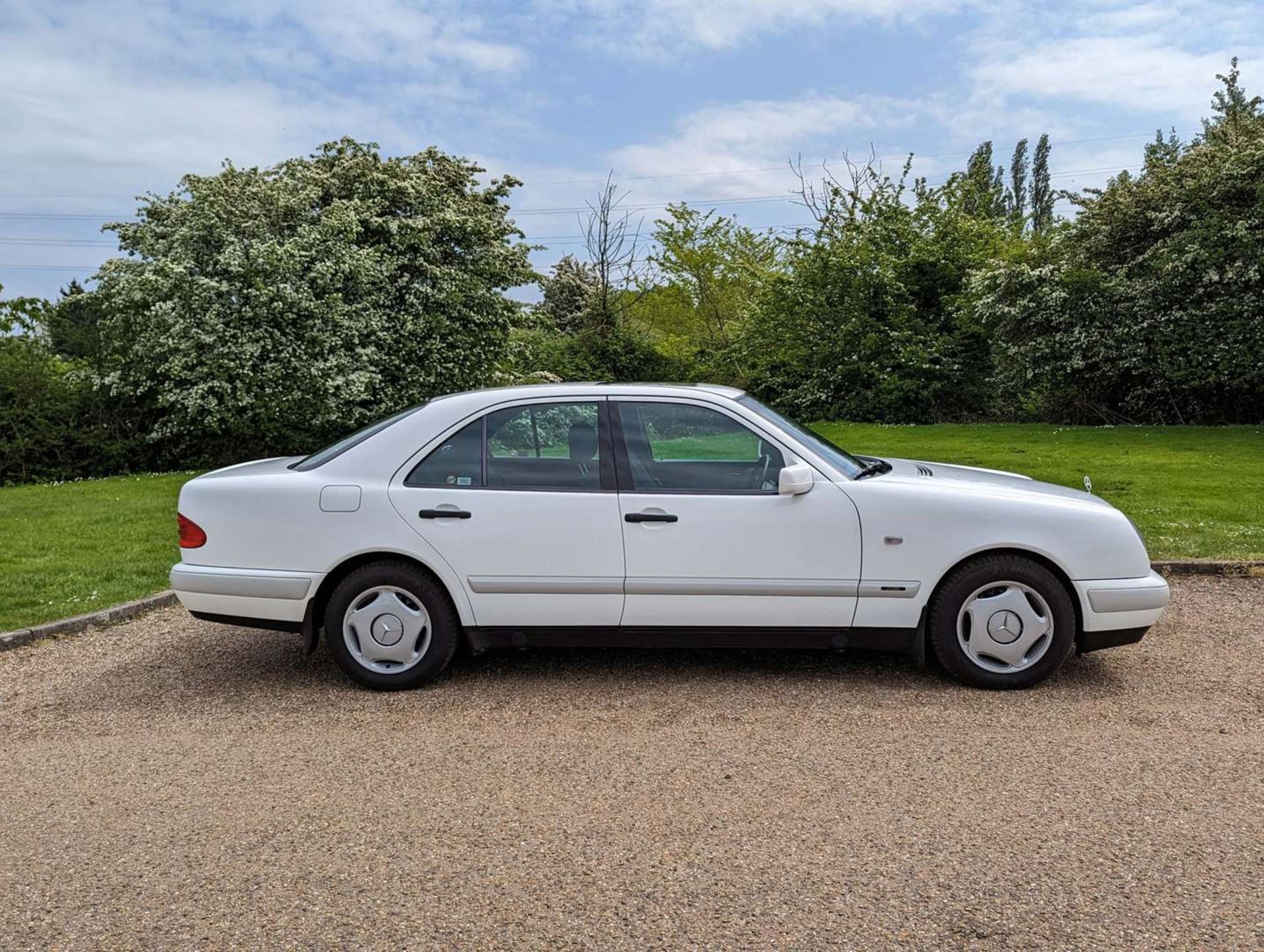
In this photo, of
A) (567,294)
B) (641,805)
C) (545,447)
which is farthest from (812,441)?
(567,294)

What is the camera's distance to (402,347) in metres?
18.8

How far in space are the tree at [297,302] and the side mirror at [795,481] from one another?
13.8 metres

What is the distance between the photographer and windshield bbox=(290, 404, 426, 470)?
5160mm

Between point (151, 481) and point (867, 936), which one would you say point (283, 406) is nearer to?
point (151, 481)

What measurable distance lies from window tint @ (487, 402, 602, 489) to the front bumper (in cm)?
246

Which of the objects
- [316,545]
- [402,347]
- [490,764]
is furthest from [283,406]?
[490,764]

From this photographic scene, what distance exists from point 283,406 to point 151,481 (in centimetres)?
272

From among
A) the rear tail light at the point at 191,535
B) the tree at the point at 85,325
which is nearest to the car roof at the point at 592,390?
the rear tail light at the point at 191,535

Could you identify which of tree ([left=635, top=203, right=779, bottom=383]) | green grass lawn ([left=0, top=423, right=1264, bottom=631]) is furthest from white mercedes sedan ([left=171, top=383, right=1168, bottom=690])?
tree ([left=635, top=203, right=779, bottom=383])

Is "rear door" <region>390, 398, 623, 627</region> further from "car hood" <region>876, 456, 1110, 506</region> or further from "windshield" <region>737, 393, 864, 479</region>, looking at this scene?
"car hood" <region>876, 456, 1110, 506</region>

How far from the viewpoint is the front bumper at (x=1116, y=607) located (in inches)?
189

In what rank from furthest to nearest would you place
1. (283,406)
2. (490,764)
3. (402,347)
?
(402,347)
(283,406)
(490,764)

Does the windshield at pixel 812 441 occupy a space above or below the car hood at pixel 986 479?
above

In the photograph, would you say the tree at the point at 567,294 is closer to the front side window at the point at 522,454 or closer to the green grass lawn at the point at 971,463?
the green grass lawn at the point at 971,463
